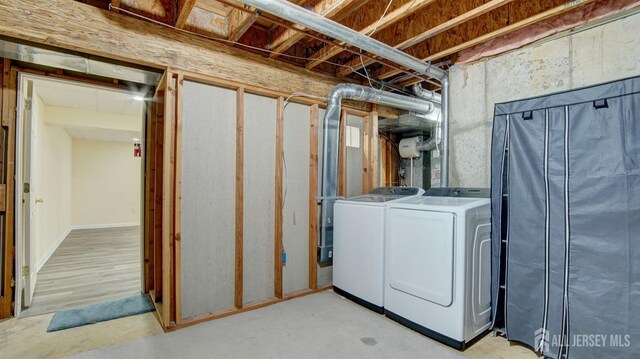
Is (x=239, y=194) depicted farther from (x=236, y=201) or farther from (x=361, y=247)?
(x=361, y=247)

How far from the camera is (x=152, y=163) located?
3.04 m

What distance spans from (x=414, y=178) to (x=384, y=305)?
13.4ft

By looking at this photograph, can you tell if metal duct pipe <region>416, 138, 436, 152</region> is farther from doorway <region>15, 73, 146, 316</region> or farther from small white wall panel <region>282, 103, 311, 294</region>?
doorway <region>15, 73, 146, 316</region>

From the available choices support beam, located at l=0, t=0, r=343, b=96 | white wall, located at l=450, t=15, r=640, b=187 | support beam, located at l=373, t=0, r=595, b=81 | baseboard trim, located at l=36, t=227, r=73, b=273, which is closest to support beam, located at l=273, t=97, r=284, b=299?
support beam, located at l=0, t=0, r=343, b=96

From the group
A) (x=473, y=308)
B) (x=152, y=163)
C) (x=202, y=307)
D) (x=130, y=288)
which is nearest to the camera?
(x=473, y=308)

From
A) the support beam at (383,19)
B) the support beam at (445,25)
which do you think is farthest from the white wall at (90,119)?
the support beam at (445,25)

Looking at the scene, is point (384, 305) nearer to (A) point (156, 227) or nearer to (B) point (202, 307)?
(B) point (202, 307)

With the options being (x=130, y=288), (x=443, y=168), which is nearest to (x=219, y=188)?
(x=130, y=288)

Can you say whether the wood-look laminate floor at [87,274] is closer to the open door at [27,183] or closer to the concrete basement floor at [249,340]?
the open door at [27,183]

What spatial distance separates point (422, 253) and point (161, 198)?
246cm

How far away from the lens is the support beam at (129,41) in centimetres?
189

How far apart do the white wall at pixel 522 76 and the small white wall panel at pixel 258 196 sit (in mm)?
1875

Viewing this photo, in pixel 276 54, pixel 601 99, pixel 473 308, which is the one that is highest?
pixel 276 54

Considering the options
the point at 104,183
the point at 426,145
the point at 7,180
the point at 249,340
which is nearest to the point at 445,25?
the point at 249,340
